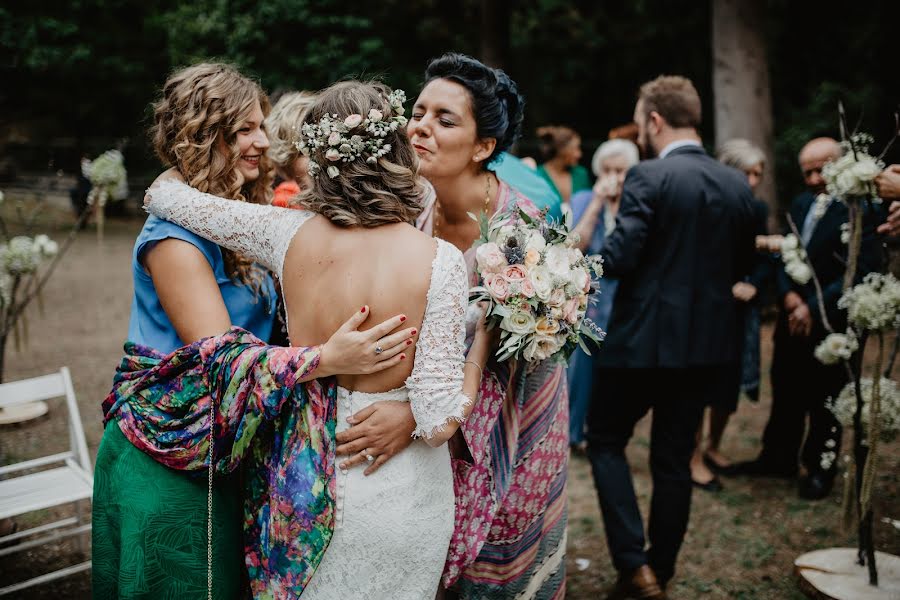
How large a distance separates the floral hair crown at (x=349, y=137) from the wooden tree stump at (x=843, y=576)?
3112mm

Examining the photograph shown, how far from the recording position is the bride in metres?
2.08

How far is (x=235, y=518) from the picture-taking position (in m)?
2.42

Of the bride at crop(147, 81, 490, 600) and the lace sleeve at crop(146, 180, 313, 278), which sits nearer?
the bride at crop(147, 81, 490, 600)

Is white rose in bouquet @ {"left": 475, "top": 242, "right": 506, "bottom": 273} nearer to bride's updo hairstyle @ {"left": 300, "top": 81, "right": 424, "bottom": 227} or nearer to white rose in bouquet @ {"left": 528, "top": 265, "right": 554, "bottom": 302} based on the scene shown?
white rose in bouquet @ {"left": 528, "top": 265, "right": 554, "bottom": 302}

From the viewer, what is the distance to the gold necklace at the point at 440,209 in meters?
3.10

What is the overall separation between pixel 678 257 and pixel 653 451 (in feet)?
3.23

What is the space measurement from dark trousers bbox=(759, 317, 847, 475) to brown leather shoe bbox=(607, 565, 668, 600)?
6.27 feet

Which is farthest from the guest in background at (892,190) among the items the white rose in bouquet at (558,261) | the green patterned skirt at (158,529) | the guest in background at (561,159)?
the guest in background at (561,159)

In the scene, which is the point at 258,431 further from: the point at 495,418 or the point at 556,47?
the point at 556,47

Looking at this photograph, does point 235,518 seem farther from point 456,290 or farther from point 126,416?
point 456,290

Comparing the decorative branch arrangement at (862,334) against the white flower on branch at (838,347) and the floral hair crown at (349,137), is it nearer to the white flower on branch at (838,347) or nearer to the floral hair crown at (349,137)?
the white flower on branch at (838,347)

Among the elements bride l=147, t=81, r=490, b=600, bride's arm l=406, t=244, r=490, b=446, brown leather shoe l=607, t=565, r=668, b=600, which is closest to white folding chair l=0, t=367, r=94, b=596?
bride l=147, t=81, r=490, b=600

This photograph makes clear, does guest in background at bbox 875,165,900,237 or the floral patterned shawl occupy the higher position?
guest in background at bbox 875,165,900,237

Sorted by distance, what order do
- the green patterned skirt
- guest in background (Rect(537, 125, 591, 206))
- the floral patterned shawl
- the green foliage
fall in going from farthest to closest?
the green foliage < guest in background (Rect(537, 125, 591, 206)) < the green patterned skirt < the floral patterned shawl
